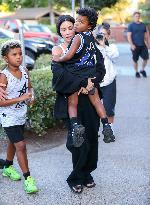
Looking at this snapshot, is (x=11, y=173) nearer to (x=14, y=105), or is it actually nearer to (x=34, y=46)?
(x=14, y=105)

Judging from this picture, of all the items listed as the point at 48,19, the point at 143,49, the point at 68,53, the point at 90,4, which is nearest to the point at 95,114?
the point at 68,53

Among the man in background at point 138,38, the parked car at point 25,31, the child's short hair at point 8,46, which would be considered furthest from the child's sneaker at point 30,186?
the parked car at point 25,31

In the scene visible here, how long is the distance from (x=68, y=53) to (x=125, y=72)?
421 inches

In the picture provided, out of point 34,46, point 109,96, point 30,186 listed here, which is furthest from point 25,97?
point 34,46

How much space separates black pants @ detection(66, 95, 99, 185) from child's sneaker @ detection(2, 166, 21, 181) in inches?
26.1

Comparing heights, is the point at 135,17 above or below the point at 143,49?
above

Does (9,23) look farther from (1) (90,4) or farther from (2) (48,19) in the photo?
(2) (48,19)

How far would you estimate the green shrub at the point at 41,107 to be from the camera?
6570mm

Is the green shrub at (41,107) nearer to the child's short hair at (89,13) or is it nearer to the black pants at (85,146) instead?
the black pants at (85,146)

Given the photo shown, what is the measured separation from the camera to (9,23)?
20.8 metres

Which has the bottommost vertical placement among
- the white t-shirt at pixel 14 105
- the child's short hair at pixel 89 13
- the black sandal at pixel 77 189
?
the black sandal at pixel 77 189

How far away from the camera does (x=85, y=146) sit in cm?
441

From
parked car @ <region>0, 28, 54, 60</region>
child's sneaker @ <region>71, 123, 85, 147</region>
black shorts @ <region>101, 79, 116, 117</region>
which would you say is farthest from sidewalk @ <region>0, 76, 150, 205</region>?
parked car @ <region>0, 28, 54, 60</region>

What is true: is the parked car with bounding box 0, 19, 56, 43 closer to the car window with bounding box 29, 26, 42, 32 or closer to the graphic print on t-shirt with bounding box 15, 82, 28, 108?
the car window with bounding box 29, 26, 42, 32
